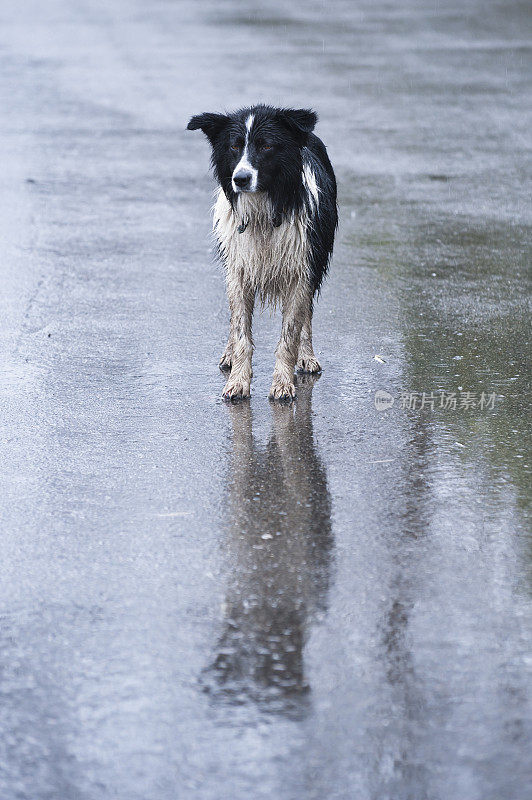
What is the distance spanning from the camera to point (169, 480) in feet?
16.4

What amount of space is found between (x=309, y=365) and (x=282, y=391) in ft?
1.51

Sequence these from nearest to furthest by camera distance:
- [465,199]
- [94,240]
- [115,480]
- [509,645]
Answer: [509,645] < [115,480] < [94,240] < [465,199]

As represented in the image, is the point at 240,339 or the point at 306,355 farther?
the point at 306,355

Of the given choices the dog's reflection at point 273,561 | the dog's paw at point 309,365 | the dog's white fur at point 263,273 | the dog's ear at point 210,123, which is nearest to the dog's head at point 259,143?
the dog's ear at point 210,123

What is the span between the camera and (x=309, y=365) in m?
6.45

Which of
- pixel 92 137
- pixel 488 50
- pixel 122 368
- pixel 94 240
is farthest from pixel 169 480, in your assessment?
pixel 488 50

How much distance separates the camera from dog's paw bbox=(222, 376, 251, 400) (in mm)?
6020

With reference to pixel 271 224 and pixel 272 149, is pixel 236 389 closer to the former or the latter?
pixel 271 224

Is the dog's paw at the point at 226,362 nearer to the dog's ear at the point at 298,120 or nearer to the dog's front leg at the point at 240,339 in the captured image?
the dog's front leg at the point at 240,339

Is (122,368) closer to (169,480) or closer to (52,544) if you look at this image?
(169,480)

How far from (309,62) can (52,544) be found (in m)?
13.6

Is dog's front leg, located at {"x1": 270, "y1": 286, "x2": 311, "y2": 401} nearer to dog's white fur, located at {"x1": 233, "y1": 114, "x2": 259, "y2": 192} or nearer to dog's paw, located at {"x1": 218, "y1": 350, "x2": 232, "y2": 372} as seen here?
dog's paw, located at {"x1": 218, "y1": 350, "x2": 232, "y2": 372}

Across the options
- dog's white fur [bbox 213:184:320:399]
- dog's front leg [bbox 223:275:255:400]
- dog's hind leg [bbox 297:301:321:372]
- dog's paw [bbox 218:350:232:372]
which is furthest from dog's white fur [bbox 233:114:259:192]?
dog's paw [bbox 218:350:232:372]

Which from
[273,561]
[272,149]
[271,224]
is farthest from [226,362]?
[273,561]
